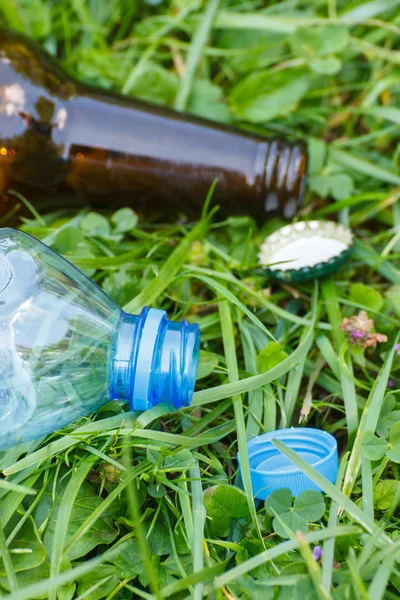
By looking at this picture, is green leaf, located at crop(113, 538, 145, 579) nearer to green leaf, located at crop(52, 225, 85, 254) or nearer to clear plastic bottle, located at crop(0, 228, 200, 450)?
clear plastic bottle, located at crop(0, 228, 200, 450)

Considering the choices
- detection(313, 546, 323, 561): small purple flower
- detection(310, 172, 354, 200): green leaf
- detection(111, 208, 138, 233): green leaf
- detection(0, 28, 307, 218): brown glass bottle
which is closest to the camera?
detection(313, 546, 323, 561): small purple flower

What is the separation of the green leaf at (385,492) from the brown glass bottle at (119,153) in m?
0.86

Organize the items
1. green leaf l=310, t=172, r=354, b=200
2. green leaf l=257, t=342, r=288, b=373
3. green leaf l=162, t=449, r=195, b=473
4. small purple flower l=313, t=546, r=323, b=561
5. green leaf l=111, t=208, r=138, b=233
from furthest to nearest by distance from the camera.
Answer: green leaf l=310, t=172, r=354, b=200 → green leaf l=111, t=208, r=138, b=233 → green leaf l=257, t=342, r=288, b=373 → green leaf l=162, t=449, r=195, b=473 → small purple flower l=313, t=546, r=323, b=561

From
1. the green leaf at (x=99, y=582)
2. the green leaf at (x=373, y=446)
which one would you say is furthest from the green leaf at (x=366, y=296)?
the green leaf at (x=99, y=582)

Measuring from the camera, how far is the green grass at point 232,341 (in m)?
1.26

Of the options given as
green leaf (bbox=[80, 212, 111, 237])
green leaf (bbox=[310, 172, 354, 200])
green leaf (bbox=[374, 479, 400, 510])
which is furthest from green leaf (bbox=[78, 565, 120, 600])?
green leaf (bbox=[310, 172, 354, 200])

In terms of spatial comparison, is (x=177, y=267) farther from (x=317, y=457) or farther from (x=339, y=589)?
(x=339, y=589)

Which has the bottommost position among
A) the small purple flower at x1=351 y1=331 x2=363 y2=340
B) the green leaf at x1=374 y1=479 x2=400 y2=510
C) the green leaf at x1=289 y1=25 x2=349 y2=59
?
the green leaf at x1=374 y1=479 x2=400 y2=510

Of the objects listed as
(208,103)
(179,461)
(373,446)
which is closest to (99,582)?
(179,461)

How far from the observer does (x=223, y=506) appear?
1.33 metres

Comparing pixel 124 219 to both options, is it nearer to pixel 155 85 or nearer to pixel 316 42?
pixel 155 85

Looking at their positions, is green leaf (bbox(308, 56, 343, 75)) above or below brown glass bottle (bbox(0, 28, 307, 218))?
above

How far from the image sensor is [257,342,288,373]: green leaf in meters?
1.54

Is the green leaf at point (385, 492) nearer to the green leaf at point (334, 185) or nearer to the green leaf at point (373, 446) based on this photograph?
the green leaf at point (373, 446)
